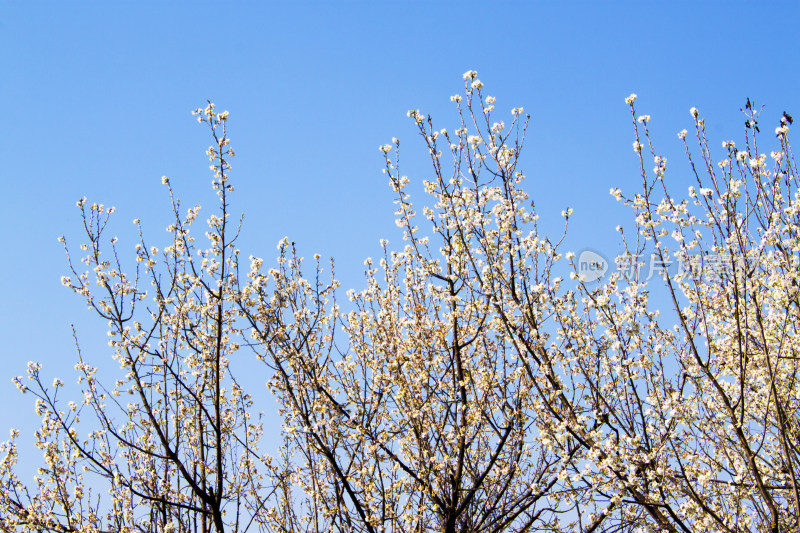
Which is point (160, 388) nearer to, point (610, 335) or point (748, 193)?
point (610, 335)

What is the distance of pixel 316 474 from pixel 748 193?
4.64 m

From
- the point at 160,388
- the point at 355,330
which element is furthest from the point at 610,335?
the point at 160,388

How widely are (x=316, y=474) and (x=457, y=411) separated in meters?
1.52

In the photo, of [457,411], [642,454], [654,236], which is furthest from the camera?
[457,411]

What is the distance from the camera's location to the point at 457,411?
6.06 m

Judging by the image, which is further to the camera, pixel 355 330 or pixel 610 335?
pixel 355 330

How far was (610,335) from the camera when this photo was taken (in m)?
5.18

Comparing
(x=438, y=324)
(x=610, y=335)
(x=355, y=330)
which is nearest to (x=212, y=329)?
(x=355, y=330)

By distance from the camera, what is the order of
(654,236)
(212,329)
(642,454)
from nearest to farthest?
(642,454)
(654,236)
(212,329)

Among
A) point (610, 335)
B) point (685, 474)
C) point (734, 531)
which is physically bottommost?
point (734, 531)

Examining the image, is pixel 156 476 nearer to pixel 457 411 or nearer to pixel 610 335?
pixel 457 411

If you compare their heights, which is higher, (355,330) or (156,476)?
(355,330)

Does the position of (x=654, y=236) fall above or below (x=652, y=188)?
below

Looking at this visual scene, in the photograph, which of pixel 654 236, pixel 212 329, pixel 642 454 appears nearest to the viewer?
pixel 642 454
